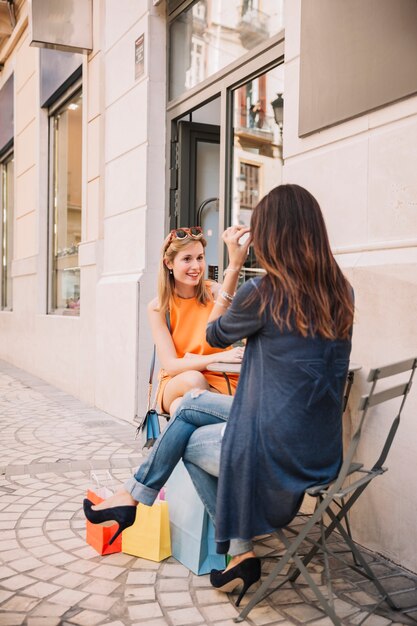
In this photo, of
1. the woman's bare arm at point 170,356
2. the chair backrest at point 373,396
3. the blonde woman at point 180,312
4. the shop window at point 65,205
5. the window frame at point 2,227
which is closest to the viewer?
the chair backrest at point 373,396

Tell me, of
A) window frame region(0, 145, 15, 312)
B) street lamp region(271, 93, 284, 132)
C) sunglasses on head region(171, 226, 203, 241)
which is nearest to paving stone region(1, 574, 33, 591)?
sunglasses on head region(171, 226, 203, 241)

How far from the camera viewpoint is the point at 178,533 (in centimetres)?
323

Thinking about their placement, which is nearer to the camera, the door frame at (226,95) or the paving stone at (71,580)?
the paving stone at (71,580)

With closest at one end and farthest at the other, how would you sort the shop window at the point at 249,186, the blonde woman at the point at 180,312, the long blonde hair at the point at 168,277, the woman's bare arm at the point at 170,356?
the woman's bare arm at the point at 170,356 < the blonde woman at the point at 180,312 < the long blonde hair at the point at 168,277 < the shop window at the point at 249,186

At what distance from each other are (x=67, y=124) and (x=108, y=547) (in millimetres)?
7333

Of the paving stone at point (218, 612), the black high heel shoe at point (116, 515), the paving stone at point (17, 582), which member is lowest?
the paving stone at point (17, 582)

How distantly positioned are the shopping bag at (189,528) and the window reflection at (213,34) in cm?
331

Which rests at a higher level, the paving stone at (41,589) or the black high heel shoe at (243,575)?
the black high heel shoe at (243,575)

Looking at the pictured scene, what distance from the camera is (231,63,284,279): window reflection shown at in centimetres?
499

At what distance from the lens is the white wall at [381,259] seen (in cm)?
313

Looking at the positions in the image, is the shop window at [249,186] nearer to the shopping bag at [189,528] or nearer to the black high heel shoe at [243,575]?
the shopping bag at [189,528]

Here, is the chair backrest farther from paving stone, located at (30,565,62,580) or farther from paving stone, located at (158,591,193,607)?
paving stone, located at (30,565,62,580)

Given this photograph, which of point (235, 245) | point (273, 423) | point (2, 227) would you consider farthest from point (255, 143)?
point (2, 227)

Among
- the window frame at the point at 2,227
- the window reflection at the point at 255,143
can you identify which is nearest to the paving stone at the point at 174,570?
the window reflection at the point at 255,143
